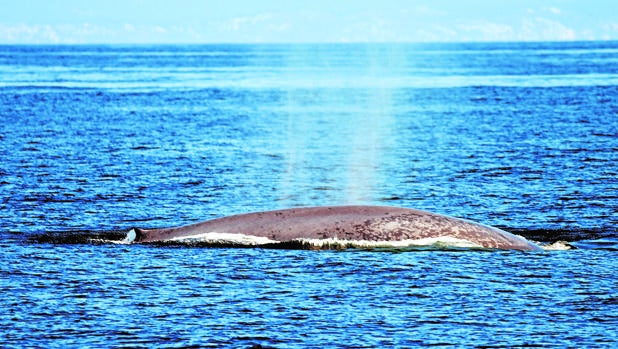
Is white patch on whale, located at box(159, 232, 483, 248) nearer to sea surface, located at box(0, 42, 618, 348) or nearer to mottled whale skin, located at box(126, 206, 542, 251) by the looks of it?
mottled whale skin, located at box(126, 206, 542, 251)

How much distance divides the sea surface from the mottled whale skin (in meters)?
0.61

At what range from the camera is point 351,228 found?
21.5 meters

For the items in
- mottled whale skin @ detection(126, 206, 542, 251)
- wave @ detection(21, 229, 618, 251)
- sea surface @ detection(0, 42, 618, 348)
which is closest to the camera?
sea surface @ detection(0, 42, 618, 348)

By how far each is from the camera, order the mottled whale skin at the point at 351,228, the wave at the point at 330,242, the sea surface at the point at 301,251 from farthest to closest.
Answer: the mottled whale skin at the point at 351,228, the wave at the point at 330,242, the sea surface at the point at 301,251

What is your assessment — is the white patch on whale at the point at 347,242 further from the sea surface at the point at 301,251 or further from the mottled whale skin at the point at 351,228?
the sea surface at the point at 301,251

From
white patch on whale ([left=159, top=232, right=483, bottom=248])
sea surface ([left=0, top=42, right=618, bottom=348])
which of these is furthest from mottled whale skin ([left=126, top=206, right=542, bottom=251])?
sea surface ([left=0, top=42, right=618, bottom=348])

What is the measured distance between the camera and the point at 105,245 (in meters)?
21.7

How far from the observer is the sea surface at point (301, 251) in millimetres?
15562

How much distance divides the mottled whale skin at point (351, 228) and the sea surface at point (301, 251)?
1.99 feet

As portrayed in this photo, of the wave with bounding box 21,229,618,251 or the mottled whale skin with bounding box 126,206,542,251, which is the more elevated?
the mottled whale skin with bounding box 126,206,542,251

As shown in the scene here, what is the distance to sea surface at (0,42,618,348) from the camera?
15562 mm

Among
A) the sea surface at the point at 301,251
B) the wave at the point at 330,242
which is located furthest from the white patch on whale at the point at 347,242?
the sea surface at the point at 301,251

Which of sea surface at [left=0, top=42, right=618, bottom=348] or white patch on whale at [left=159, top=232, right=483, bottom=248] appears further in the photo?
white patch on whale at [left=159, top=232, right=483, bottom=248]

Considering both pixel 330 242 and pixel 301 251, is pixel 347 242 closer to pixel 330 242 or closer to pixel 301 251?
pixel 330 242
